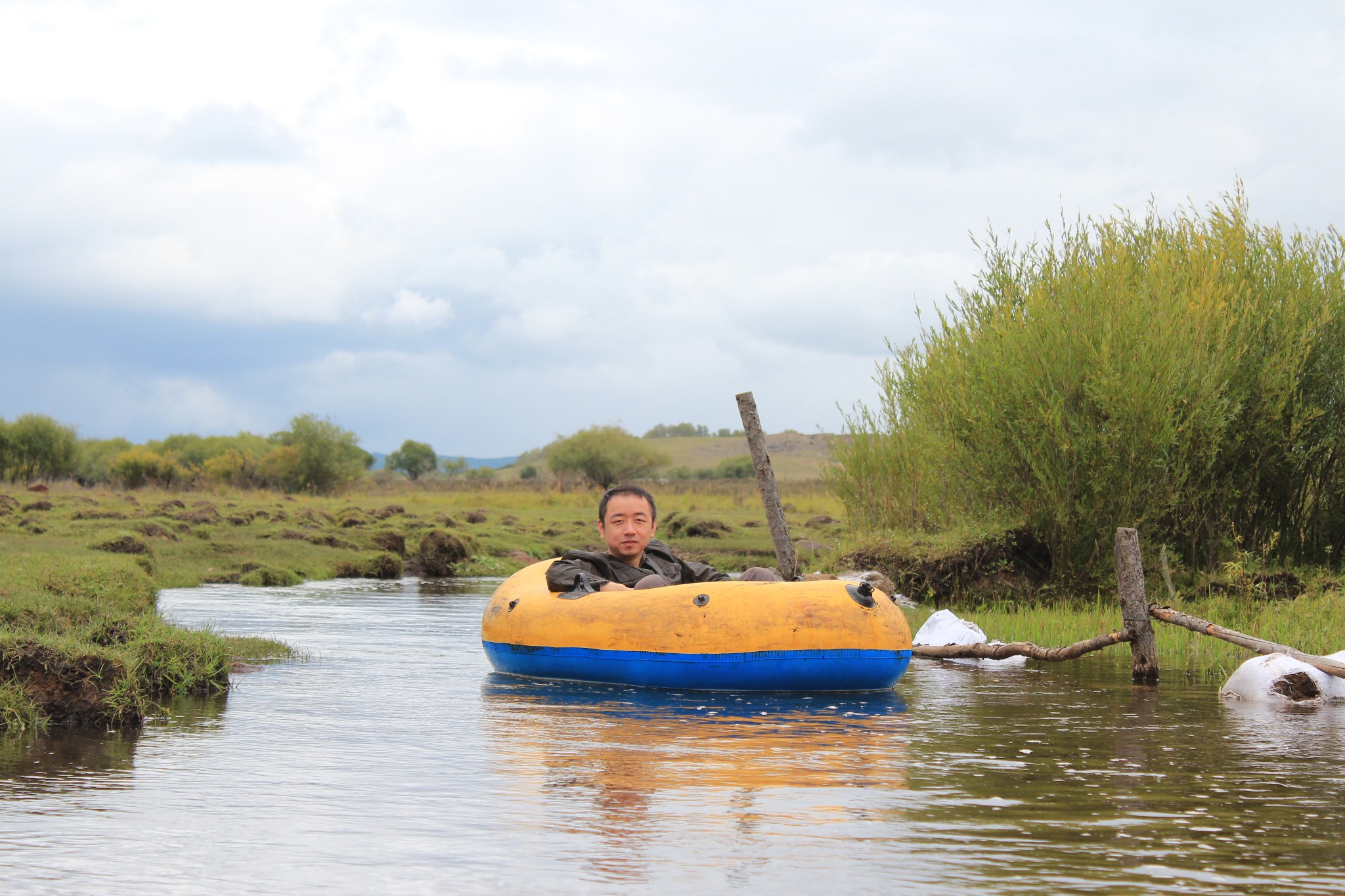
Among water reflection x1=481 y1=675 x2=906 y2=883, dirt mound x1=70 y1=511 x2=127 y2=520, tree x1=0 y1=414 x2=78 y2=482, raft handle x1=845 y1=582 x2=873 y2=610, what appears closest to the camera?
water reflection x1=481 y1=675 x2=906 y2=883

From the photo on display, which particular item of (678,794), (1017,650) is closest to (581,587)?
(1017,650)

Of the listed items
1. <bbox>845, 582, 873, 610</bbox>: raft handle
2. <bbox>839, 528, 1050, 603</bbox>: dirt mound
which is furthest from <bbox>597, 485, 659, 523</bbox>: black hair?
<bbox>839, 528, 1050, 603</bbox>: dirt mound

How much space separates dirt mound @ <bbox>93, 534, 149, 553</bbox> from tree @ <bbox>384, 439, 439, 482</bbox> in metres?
82.1

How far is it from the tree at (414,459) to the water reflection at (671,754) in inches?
3728

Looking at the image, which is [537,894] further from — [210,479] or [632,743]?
[210,479]

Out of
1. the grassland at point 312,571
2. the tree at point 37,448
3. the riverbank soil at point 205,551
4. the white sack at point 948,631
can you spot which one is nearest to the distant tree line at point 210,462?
Result: the tree at point 37,448

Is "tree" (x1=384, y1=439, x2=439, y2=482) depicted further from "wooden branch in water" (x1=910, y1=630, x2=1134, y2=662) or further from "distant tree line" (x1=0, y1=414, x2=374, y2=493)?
"wooden branch in water" (x1=910, y1=630, x2=1134, y2=662)

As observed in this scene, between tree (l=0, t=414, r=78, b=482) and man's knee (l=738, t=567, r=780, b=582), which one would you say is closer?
man's knee (l=738, t=567, r=780, b=582)

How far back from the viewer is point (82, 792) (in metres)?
5.93

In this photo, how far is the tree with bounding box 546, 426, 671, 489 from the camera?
71.6 meters

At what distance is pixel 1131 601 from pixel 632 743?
17.2ft

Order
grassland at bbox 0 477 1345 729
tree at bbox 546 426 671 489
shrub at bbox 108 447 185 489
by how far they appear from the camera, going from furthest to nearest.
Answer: tree at bbox 546 426 671 489 < shrub at bbox 108 447 185 489 < grassland at bbox 0 477 1345 729

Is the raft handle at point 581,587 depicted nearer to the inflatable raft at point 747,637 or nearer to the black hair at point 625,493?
the inflatable raft at point 747,637

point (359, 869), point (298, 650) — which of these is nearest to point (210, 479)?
point (298, 650)
